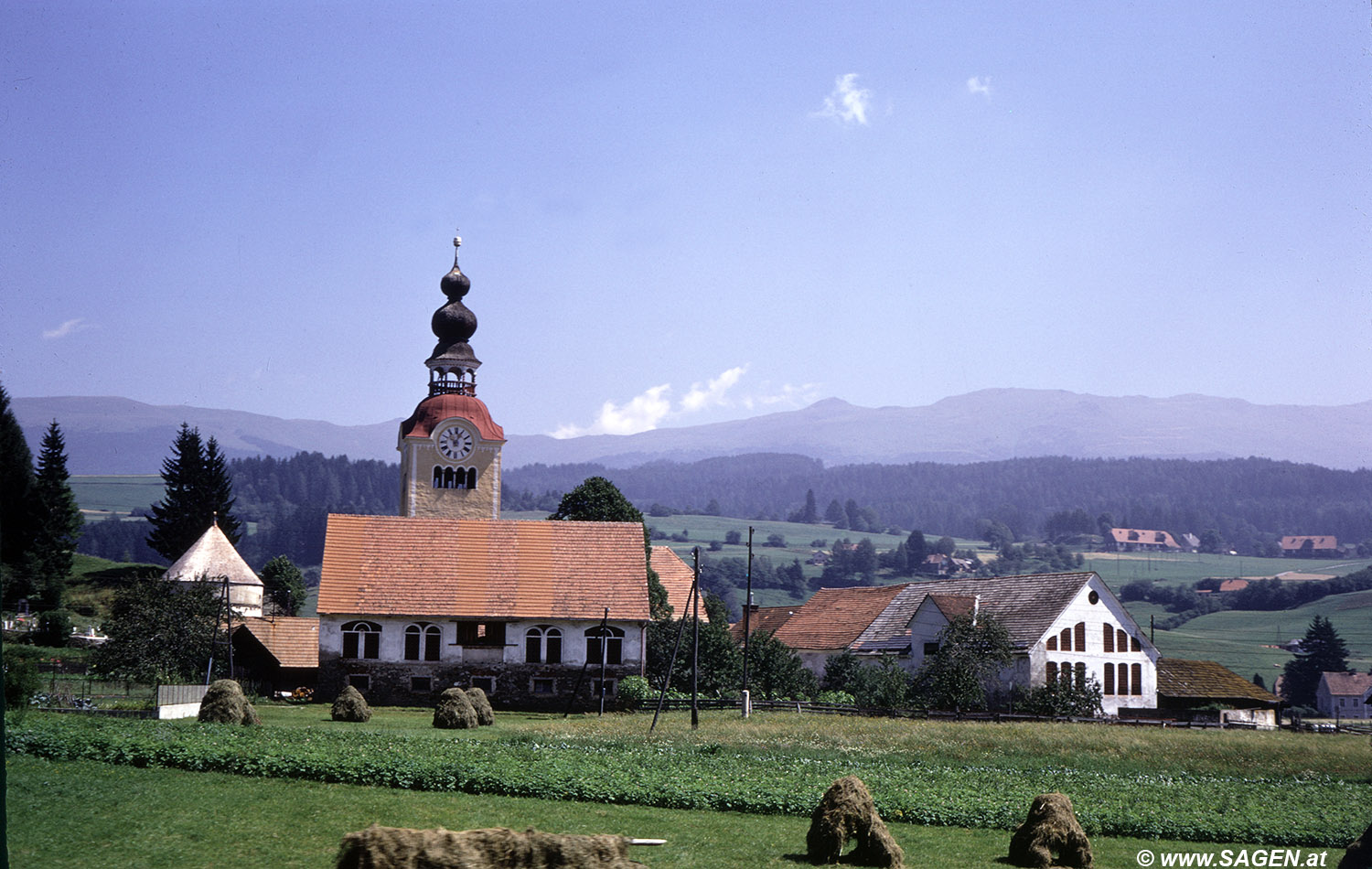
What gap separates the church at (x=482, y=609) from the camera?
52.9 m

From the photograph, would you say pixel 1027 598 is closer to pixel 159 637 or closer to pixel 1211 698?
pixel 1211 698

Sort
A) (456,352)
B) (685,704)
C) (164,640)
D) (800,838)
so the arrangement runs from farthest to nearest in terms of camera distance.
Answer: (456,352) < (685,704) < (164,640) < (800,838)

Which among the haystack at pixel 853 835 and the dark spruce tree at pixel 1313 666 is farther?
the dark spruce tree at pixel 1313 666

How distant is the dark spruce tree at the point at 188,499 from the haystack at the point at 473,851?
78168 mm

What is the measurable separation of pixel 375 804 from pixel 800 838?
25.7ft

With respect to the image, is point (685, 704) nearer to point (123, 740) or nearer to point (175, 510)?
point (123, 740)

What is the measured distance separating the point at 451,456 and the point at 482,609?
21.9 meters

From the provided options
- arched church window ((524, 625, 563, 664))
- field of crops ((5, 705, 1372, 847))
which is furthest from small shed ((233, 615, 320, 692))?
field of crops ((5, 705, 1372, 847))

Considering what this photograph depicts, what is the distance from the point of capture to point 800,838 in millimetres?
20250

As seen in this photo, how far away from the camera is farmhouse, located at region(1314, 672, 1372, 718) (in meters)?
105

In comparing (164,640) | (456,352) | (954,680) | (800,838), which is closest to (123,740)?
(800,838)

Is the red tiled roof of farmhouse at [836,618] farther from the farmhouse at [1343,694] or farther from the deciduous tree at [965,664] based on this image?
the farmhouse at [1343,694]

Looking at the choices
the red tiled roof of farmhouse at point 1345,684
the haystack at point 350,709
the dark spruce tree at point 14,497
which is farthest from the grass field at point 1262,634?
the dark spruce tree at point 14,497

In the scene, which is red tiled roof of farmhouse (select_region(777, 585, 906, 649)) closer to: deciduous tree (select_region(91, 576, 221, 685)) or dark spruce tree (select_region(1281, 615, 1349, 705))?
deciduous tree (select_region(91, 576, 221, 685))
